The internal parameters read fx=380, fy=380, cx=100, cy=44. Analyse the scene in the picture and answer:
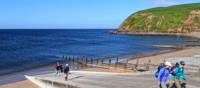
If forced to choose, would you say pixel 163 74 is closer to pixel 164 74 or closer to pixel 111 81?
pixel 164 74

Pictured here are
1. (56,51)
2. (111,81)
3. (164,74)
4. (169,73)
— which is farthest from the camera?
(56,51)

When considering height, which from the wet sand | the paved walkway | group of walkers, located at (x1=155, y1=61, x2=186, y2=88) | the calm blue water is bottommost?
the calm blue water

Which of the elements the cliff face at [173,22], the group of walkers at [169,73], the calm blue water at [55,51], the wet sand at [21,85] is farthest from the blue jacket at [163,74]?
the cliff face at [173,22]

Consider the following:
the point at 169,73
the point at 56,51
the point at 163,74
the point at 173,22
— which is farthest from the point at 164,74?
the point at 173,22

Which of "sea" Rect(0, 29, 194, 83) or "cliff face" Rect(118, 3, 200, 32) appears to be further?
"cliff face" Rect(118, 3, 200, 32)

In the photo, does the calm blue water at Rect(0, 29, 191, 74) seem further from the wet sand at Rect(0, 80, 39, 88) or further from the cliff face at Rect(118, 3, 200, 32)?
the cliff face at Rect(118, 3, 200, 32)

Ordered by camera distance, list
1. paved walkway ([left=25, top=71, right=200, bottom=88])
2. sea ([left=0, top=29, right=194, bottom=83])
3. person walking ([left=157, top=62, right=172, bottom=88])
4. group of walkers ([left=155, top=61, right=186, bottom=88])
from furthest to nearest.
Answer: sea ([left=0, top=29, right=194, bottom=83]), paved walkway ([left=25, top=71, right=200, bottom=88]), group of walkers ([left=155, top=61, right=186, bottom=88]), person walking ([left=157, top=62, right=172, bottom=88])

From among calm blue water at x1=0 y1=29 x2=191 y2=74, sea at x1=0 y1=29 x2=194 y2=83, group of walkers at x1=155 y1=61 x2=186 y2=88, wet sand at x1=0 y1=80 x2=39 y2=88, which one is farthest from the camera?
calm blue water at x1=0 y1=29 x2=191 y2=74

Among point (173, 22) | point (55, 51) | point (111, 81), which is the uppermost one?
point (111, 81)

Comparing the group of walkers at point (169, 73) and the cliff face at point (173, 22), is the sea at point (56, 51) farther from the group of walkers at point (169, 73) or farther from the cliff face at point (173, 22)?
the cliff face at point (173, 22)

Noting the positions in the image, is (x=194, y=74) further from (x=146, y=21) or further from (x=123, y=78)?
(x=146, y=21)

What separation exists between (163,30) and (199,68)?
506 feet

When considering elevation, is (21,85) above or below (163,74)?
below

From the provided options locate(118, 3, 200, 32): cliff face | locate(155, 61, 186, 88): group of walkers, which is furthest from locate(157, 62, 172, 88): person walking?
locate(118, 3, 200, 32): cliff face
